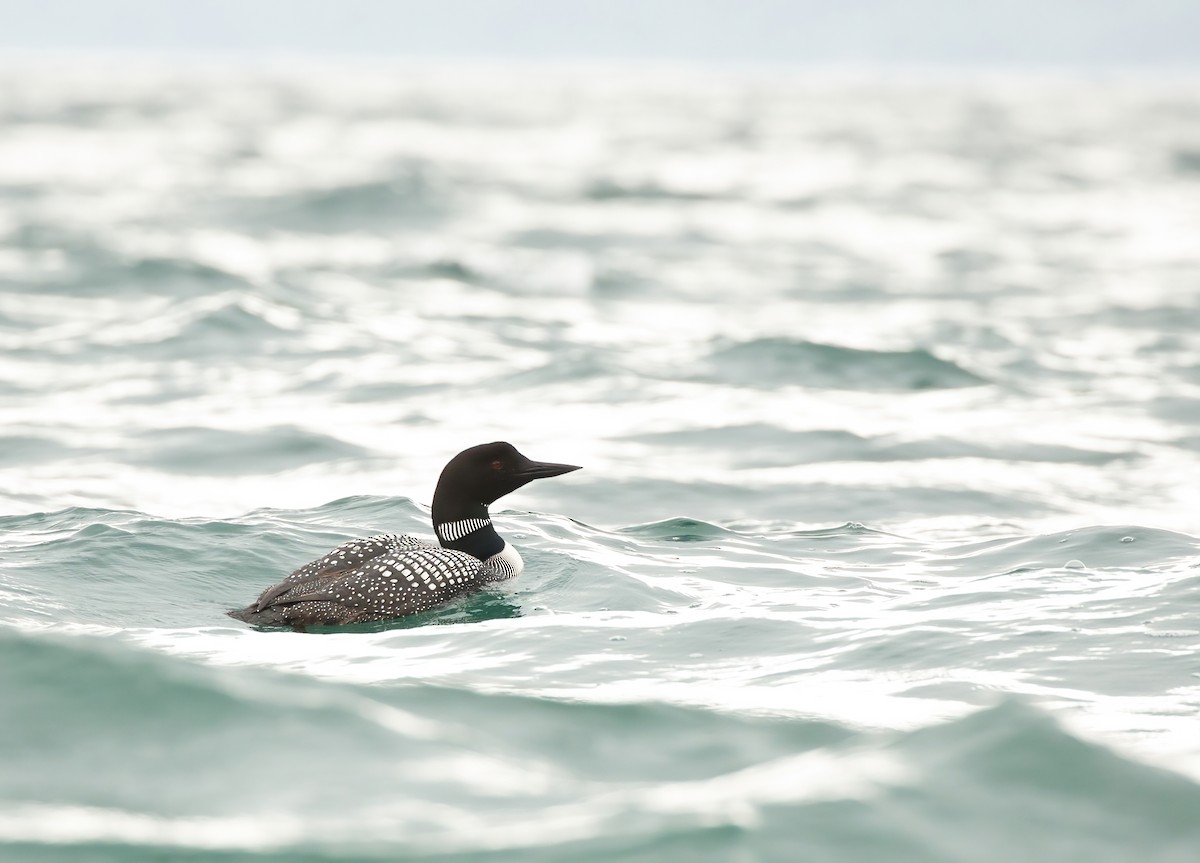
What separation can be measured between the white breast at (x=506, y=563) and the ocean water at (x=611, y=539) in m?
0.26

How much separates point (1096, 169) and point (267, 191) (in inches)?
1011

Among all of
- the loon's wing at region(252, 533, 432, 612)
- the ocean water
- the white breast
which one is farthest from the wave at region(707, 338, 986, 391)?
the loon's wing at region(252, 533, 432, 612)

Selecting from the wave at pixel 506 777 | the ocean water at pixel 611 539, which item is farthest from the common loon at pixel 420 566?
the wave at pixel 506 777

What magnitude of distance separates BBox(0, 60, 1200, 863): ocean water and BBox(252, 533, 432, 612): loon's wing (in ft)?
0.92

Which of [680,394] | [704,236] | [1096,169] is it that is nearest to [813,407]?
[680,394]

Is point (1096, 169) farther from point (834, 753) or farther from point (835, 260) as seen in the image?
point (834, 753)

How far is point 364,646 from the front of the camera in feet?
21.5

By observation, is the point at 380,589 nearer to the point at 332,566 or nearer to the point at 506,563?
the point at 332,566

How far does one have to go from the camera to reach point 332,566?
7.20m

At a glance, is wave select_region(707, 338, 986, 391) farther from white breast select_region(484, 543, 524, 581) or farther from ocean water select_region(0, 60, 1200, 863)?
white breast select_region(484, 543, 524, 581)

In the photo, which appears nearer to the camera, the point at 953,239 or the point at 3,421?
the point at 3,421

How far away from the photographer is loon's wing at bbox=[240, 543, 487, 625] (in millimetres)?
6879

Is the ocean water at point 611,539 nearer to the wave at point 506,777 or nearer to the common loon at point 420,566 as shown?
the wave at point 506,777

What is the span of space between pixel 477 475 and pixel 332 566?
44.7 inches
